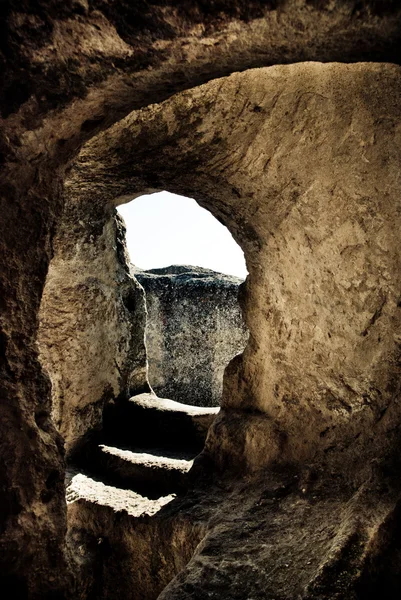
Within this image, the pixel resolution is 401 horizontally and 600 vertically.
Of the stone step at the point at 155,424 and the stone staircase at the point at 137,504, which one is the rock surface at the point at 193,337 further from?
the stone staircase at the point at 137,504

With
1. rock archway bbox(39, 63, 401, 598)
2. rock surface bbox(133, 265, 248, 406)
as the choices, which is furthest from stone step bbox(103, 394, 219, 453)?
rock surface bbox(133, 265, 248, 406)

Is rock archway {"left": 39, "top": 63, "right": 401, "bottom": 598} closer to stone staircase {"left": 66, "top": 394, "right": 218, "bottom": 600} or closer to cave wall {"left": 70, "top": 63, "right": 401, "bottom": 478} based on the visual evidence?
cave wall {"left": 70, "top": 63, "right": 401, "bottom": 478}

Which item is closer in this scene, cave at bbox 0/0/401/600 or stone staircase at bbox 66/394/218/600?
cave at bbox 0/0/401/600

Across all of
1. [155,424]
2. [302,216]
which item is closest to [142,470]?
[155,424]

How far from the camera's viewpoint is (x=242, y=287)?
296 cm

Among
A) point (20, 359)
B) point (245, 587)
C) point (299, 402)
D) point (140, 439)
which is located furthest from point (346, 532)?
point (140, 439)

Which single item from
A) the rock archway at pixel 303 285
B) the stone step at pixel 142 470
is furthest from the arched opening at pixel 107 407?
the rock archway at pixel 303 285

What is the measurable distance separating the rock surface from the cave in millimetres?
3606

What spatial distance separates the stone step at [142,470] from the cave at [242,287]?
20 mm

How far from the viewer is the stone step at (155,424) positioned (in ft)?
11.5

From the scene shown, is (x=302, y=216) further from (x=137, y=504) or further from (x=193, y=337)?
(x=193, y=337)

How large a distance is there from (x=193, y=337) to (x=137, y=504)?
4.72 m

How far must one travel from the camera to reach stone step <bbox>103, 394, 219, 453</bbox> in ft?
11.5

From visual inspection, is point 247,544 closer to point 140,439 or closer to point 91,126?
point 91,126
